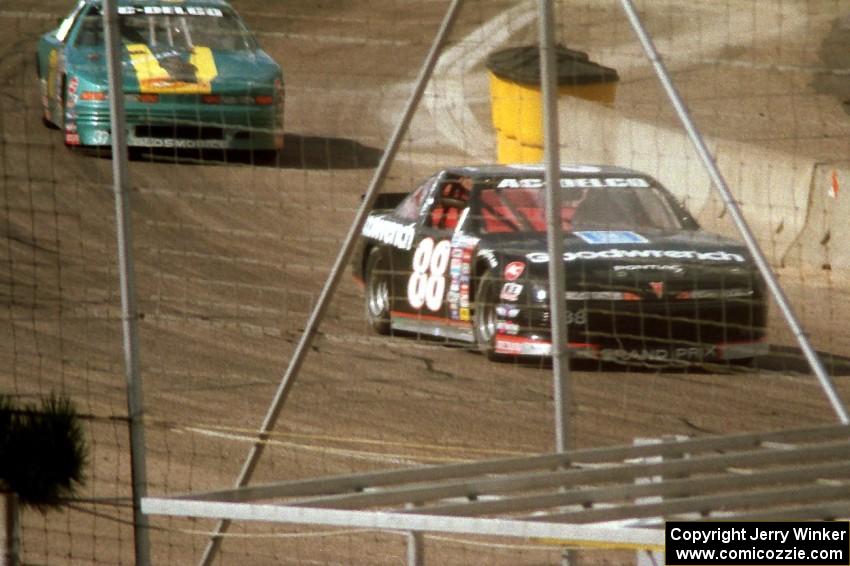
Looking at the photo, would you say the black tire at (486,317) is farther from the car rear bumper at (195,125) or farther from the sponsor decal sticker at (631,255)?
the car rear bumper at (195,125)

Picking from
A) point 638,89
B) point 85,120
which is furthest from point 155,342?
point 638,89

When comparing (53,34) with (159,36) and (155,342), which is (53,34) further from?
(159,36)

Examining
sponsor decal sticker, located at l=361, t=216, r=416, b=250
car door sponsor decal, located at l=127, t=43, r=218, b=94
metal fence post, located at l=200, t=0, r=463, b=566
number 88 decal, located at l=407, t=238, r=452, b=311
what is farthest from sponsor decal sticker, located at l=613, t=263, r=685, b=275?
metal fence post, located at l=200, t=0, r=463, b=566

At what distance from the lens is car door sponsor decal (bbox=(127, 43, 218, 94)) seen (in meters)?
5.88

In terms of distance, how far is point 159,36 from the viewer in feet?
22.8

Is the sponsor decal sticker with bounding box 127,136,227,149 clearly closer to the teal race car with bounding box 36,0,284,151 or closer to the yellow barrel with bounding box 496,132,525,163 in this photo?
the teal race car with bounding box 36,0,284,151

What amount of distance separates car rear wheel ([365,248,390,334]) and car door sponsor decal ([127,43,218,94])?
2467 millimetres

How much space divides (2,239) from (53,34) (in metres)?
3.39

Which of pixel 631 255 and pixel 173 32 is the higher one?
pixel 173 32

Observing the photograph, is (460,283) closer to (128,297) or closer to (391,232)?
(391,232)

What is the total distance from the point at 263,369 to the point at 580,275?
70.4 inches

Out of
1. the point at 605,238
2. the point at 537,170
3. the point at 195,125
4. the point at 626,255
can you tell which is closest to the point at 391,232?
the point at 537,170

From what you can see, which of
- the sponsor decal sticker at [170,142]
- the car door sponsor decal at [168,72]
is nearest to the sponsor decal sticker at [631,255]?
the car door sponsor decal at [168,72]

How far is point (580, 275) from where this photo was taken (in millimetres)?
7832
